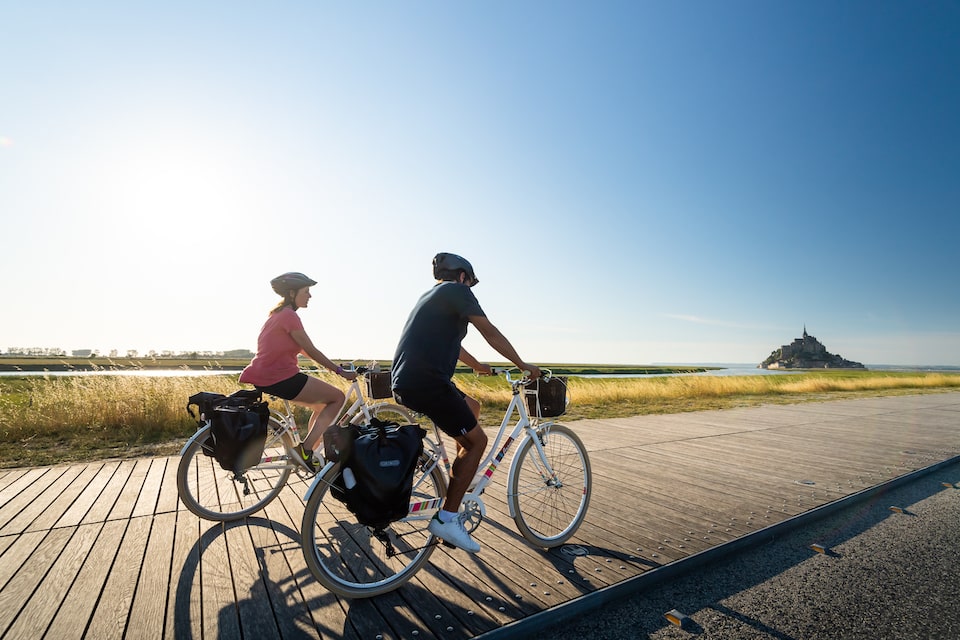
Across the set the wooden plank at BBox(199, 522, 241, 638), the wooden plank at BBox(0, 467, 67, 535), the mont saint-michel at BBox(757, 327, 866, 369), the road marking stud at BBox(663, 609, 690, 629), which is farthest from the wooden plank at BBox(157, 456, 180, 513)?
the mont saint-michel at BBox(757, 327, 866, 369)

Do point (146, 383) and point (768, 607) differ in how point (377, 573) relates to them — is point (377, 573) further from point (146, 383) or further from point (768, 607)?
point (146, 383)

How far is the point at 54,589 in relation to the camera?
108 inches

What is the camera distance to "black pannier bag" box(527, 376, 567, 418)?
3584 millimetres

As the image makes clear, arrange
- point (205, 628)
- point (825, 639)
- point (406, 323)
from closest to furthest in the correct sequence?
point (205, 628) → point (825, 639) → point (406, 323)

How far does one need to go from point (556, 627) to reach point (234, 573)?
2.03 metres

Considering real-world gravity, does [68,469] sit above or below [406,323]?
below

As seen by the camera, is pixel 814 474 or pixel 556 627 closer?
pixel 556 627

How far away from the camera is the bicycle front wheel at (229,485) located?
12.1 ft

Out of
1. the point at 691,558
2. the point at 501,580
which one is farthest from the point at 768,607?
the point at 501,580

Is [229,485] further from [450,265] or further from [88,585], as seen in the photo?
[450,265]

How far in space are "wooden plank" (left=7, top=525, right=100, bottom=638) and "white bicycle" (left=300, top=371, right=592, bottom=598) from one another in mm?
1319

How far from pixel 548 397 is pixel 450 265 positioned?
127 cm

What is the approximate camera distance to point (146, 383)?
9.46 meters

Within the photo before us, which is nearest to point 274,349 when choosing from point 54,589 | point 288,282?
point 288,282
